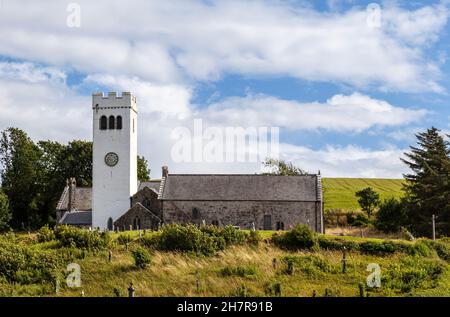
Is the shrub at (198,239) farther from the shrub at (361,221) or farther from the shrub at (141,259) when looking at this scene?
the shrub at (361,221)

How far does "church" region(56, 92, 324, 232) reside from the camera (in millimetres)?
50969

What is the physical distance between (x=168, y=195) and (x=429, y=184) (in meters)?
25.1

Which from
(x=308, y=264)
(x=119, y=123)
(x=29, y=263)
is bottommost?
(x=308, y=264)

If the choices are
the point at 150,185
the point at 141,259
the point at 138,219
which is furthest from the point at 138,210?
the point at 141,259

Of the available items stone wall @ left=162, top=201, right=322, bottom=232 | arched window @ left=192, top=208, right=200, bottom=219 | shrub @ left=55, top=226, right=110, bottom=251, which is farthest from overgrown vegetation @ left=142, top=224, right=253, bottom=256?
arched window @ left=192, top=208, right=200, bottom=219

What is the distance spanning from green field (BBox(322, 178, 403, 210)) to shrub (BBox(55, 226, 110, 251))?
1737 inches

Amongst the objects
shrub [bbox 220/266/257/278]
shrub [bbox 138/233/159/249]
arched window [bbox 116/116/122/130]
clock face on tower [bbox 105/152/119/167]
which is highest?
arched window [bbox 116/116/122/130]

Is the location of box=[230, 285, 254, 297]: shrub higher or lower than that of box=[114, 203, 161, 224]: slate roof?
lower

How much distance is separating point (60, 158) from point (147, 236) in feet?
140

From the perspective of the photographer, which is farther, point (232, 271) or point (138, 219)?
point (138, 219)

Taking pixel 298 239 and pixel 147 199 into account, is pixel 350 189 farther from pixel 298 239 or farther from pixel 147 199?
pixel 298 239

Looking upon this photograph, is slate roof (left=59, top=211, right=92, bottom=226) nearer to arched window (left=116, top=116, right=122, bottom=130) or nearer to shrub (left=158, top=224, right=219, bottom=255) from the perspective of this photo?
arched window (left=116, top=116, right=122, bottom=130)

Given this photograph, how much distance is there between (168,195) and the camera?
52.4 metres
